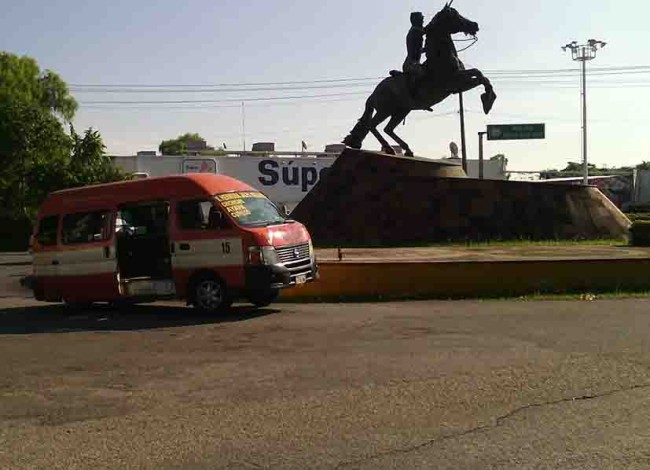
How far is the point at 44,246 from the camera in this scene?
14789 mm

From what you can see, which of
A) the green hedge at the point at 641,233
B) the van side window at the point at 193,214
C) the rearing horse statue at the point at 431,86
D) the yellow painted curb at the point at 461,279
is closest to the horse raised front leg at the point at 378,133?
the rearing horse statue at the point at 431,86

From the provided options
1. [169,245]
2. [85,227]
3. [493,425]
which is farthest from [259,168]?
[493,425]

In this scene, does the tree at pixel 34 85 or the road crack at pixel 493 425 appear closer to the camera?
the road crack at pixel 493 425

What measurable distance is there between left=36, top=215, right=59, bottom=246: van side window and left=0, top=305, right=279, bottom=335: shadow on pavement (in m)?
1.32

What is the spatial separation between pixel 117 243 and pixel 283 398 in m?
7.65

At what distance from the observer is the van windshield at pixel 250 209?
41.9ft

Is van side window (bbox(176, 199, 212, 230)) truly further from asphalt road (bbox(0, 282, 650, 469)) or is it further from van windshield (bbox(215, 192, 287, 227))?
asphalt road (bbox(0, 282, 650, 469))

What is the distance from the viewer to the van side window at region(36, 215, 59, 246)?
14.7m

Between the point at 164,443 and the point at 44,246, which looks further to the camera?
the point at 44,246

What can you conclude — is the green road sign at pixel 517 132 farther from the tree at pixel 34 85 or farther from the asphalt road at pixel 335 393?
the asphalt road at pixel 335 393

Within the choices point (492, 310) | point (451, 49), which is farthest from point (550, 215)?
point (492, 310)

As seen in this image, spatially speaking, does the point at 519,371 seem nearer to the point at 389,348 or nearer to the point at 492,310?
Result: the point at 389,348

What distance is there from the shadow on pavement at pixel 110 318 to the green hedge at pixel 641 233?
13.1 metres

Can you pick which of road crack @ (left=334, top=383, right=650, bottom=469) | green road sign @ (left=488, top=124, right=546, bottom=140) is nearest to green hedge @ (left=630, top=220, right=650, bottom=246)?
road crack @ (left=334, top=383, right=650, bottom=469)
